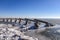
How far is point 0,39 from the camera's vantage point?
11.9 meters

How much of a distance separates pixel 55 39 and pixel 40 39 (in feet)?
6.08

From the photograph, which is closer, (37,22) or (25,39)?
(25,39)

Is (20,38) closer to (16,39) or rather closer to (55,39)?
(16,39)

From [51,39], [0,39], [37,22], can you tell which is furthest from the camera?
[37,22]

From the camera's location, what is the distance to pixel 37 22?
29.9 meters

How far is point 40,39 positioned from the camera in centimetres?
1376

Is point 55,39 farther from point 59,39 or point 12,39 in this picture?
point 12,39

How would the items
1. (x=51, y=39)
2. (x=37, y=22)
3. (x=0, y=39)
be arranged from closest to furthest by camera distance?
1. (x=0, y=39)
2. (x=51, y=39)
3. (x=37, y=22)

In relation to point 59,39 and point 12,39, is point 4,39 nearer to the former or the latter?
point 12,39

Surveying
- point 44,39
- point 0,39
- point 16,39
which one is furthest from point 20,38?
point 44,39

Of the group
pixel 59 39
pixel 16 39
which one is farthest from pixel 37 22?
pixel 16 39

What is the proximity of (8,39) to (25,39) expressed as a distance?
1844 millimetres

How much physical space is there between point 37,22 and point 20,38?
17875 mm

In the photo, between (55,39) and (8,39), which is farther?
(55,39)
